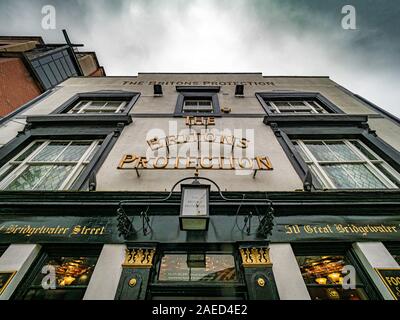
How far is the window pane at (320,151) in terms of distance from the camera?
24.0ft

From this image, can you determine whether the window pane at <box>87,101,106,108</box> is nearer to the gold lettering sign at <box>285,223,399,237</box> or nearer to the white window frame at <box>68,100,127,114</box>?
the white window frame at <box>68,100,127,114</box>

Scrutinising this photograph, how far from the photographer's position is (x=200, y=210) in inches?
167

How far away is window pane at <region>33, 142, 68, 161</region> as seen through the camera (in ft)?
24.1

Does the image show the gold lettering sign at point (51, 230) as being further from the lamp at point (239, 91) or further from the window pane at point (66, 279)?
the lamp at point (239, 91)

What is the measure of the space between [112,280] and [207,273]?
70.1 inches

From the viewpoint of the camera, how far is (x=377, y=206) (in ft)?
16.8

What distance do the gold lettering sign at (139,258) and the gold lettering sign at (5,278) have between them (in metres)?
1.94

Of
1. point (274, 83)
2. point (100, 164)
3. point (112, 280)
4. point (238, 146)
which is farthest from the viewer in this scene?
point (274, 83)

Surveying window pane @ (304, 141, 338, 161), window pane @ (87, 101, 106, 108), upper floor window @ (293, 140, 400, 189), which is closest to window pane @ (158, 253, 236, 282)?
upper floor window @ (293, 140, 400, 189)

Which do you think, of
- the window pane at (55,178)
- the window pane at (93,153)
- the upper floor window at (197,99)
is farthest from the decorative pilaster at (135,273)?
the upper floor window at (197,99)

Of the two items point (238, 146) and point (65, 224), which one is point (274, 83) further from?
point (65, 224)

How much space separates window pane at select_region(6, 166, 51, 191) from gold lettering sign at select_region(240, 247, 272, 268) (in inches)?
239

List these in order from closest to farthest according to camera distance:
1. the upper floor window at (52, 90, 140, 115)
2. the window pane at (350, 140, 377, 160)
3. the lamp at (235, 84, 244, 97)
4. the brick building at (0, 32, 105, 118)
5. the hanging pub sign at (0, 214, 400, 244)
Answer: the hanging pub sign at (0, 214, 400, 244)
the window pane at (350, 140, 377, 160)
the upper floor window at (52, 90, 140, 115)
the lamp at (235, 84, 244, 97)
the brick building at (0, 32, 105, 118)
